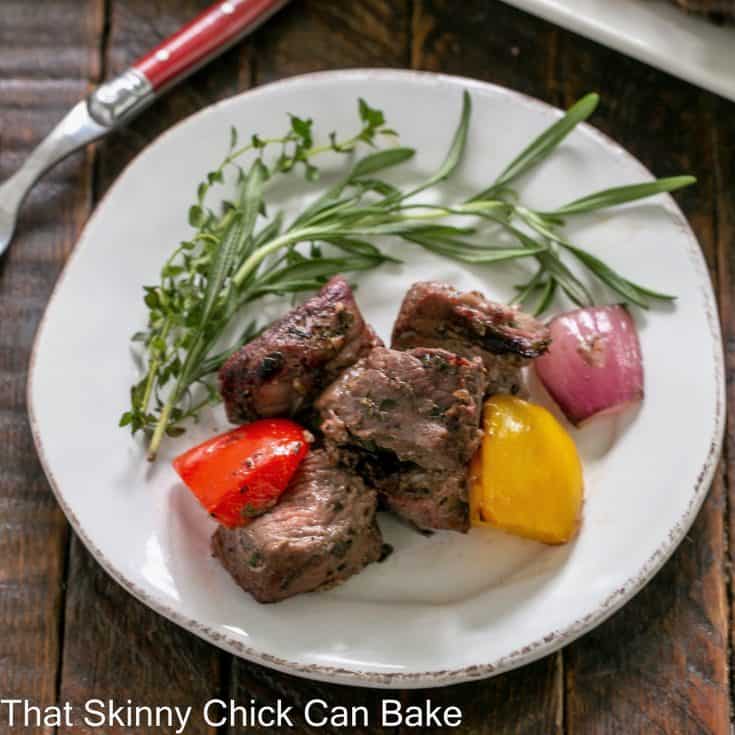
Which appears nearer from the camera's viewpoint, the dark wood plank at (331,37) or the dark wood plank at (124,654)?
the dark wood plank at (124,654)

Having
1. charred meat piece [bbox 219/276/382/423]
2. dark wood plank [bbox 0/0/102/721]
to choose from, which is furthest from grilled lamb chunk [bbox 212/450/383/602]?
dark wood plank [bbox 0/0/102/721]

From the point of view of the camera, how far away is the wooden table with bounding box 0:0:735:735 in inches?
95.4

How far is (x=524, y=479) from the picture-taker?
232cm

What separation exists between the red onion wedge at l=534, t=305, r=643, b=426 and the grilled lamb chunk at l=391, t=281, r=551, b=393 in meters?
0.10

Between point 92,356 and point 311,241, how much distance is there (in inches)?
22.0

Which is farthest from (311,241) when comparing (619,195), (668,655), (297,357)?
(668,655)

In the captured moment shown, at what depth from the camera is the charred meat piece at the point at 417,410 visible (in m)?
2.28

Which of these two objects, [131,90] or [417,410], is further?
[131,90]

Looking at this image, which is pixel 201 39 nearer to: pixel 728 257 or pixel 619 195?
pixel 619 195

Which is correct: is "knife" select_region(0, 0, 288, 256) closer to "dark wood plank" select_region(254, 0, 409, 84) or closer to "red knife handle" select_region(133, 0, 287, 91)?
"red knife handle" select_region(133, 0, 287, 91)

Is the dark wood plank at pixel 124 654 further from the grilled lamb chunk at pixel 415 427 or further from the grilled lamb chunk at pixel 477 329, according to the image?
the grilled lamb chunk at pixel 477 329

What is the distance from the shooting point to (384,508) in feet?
7.91

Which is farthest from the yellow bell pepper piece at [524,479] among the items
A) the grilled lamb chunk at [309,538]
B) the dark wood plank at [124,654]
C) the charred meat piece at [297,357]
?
the dark wood plank at [124,654]

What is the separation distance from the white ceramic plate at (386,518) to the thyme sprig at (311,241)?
2.1 inches
